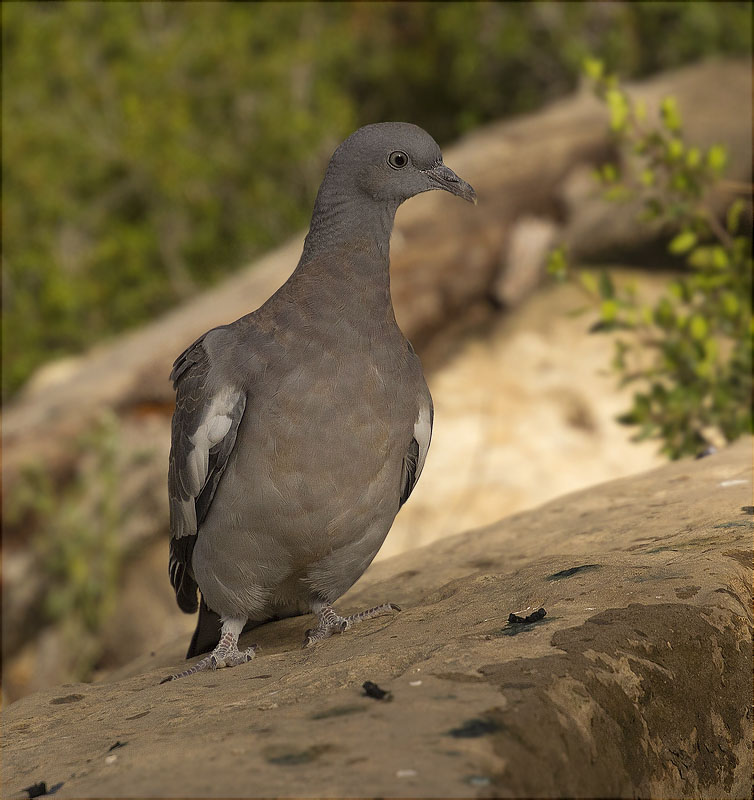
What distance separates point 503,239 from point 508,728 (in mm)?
8354

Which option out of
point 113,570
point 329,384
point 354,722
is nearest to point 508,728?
point 354,722

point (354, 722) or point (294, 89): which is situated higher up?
point (294, 89)

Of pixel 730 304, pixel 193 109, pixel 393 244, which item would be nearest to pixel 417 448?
pixel 730 304

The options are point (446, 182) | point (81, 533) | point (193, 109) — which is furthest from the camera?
point (193, 109)

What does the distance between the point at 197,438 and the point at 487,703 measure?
1833 millimetres

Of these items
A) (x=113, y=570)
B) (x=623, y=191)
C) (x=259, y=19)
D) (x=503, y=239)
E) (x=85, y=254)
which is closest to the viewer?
(x=623, y=191)

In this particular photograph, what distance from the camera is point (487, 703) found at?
2.23 m

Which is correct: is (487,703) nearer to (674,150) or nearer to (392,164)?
Result: (392,164)

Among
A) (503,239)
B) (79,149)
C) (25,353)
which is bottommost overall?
(503,239)

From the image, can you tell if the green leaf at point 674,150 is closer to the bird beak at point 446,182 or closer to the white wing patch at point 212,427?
the bird beak at point 446,182

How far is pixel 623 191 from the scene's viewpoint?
6.03 metres

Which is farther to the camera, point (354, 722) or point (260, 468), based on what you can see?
point (260, 468)

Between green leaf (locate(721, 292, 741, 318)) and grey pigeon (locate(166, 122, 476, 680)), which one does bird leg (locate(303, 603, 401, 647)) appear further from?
green leaf (locate(721, 292, 741, 318))

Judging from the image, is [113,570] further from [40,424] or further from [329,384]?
[329,384]
